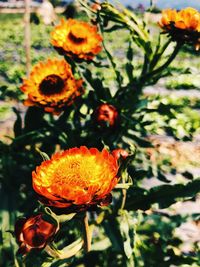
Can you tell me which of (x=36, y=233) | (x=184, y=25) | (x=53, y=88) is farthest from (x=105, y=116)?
(x=36, y=233)

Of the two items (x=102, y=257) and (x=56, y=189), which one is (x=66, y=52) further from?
(x=56, y=189)

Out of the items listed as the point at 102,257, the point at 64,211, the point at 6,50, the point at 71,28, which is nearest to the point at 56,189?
the point at 64,211

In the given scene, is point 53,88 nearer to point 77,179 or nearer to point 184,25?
point 184,25

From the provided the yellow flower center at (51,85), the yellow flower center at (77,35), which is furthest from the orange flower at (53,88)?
the yellow flower center at (77,35)

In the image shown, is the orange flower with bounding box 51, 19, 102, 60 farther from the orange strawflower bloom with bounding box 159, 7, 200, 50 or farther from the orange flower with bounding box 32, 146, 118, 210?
the orange flower with bounding box 32, 146, 118, 210

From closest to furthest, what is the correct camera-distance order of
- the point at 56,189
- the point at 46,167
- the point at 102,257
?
1. the point at 56,189
2. the point at 46,167
3. the point at 102,257
